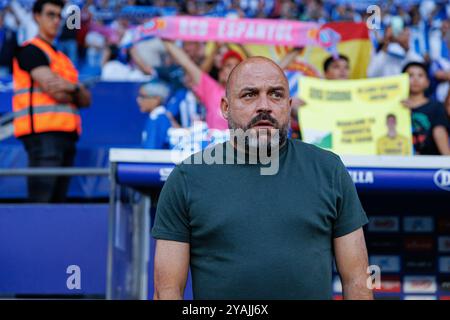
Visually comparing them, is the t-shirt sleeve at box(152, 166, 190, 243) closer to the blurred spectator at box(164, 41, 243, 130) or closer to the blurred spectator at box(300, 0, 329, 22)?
the blurred spectator at box(164, 41, 243, 130)

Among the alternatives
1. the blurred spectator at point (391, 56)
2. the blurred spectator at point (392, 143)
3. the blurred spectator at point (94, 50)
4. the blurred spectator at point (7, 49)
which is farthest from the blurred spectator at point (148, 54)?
the blurred spectator at point (392, 143)

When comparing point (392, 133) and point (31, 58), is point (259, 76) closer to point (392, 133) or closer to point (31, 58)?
point (392, 133)

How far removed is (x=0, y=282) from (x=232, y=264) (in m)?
3.31

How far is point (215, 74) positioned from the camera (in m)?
7.80

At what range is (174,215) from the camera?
270 centimetres

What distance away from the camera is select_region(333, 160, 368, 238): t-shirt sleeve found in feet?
8.87

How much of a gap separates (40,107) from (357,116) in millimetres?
2209

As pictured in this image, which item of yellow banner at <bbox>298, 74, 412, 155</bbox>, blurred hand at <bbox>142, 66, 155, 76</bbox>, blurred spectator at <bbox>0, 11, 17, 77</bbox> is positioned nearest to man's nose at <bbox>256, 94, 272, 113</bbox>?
yellow banner at <bbox>298, 74, 412, 155</bbox>

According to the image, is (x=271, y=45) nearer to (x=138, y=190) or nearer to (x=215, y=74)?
(x=215, y=74)

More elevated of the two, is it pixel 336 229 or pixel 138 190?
pixel 138 190

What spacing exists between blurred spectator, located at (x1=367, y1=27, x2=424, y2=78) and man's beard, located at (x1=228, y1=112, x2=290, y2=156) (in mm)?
5226

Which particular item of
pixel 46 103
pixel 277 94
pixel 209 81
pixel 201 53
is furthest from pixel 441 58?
pixel 277 94

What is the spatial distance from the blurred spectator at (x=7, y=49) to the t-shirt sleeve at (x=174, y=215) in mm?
6805
